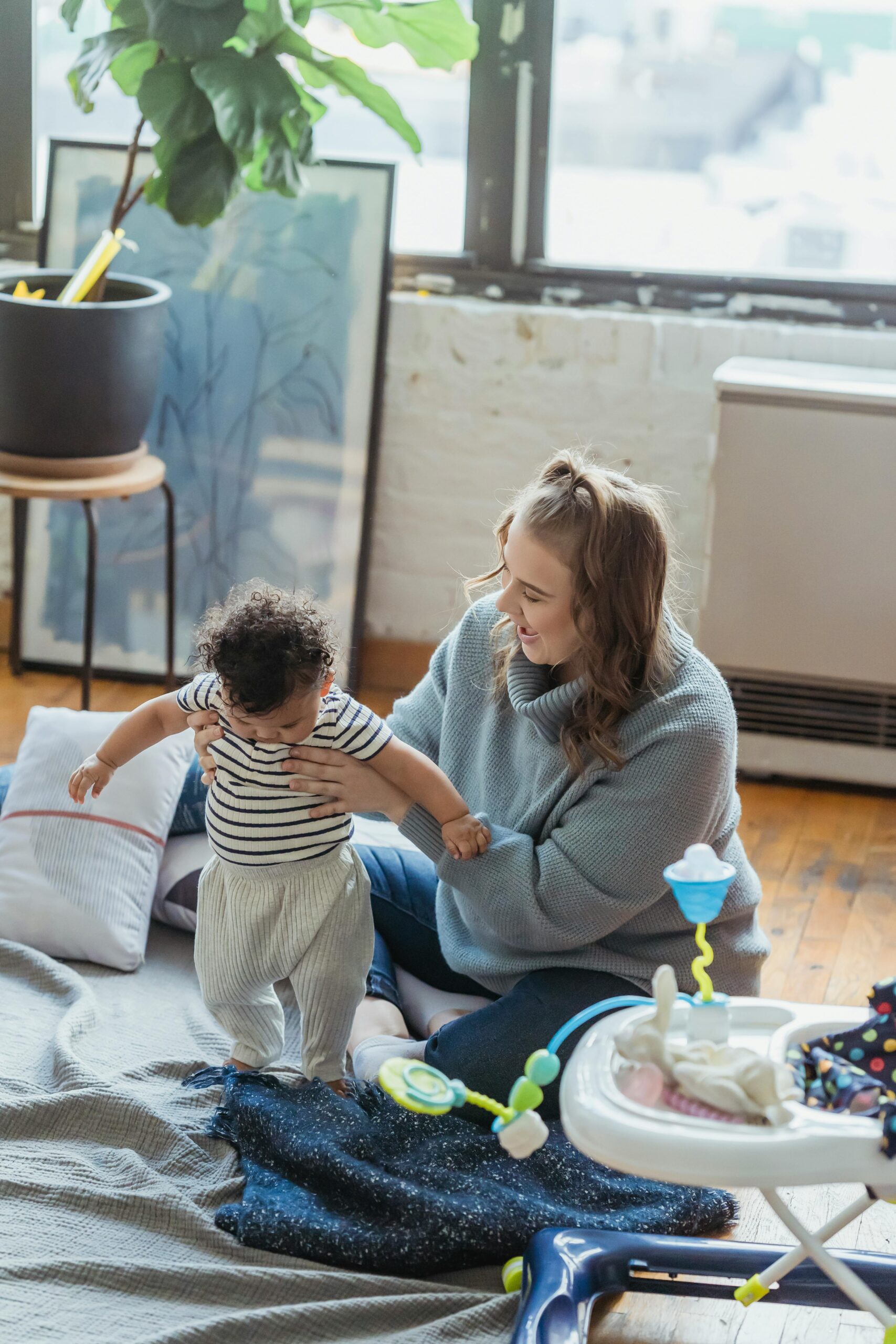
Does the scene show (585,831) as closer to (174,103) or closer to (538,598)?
(538,598)

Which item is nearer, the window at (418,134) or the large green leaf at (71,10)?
the large green leaf at (71,10)

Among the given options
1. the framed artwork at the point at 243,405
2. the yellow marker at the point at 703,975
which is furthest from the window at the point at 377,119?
the yellow marker at the point at 703,975

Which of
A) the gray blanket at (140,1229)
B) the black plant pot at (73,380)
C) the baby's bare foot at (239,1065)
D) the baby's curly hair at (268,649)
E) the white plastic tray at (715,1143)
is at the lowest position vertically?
the gray blanket at (140,1229)

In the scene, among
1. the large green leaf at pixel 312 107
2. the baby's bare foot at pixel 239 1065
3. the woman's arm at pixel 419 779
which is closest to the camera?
the woman's arm at pixel 419 779

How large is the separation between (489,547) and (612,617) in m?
1.48

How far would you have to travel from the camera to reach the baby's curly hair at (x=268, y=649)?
1353 millimetres

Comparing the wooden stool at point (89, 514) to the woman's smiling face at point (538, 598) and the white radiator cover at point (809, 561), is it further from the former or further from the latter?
the woman's smiling face at point (538, 598)

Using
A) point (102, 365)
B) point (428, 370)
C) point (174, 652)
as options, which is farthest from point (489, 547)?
point (102, 365)

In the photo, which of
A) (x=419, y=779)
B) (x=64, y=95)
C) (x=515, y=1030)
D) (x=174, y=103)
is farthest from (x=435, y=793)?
(x=64, y=95)

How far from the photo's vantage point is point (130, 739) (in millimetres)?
1542

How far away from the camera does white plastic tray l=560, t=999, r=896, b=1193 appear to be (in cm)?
97

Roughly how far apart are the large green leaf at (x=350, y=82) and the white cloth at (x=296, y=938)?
1.51 meters

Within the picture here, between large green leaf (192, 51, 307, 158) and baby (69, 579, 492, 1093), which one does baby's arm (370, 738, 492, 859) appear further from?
large green leaf (192, 51, 307, 158)

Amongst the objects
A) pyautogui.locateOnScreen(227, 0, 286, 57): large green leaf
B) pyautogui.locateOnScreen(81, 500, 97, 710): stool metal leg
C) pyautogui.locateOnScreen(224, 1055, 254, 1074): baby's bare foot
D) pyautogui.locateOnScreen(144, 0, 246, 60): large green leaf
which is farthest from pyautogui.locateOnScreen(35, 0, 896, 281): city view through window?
Answer: pyautogui.locateOnScreen(224, 1055, 254, 1074): baby's bare foot
